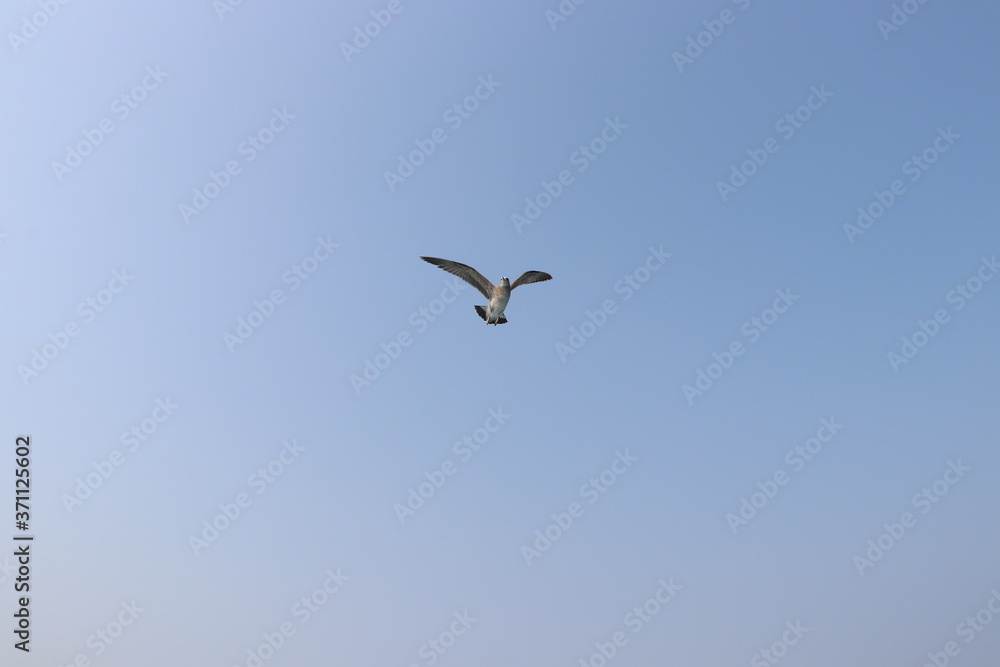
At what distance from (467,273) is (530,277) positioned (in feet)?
8.08

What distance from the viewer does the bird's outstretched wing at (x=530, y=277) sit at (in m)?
34.4

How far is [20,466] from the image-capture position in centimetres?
4272

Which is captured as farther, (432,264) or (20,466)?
(20,466)

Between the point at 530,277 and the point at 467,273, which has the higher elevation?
the point at 530,277

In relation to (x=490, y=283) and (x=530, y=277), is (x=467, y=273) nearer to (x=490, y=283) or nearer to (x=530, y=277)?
(x=490, y=283)

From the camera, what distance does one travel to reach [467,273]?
34719mm

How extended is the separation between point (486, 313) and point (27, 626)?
2801cm

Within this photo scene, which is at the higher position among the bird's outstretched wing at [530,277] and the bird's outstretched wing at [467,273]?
the bird's outstretched wing at [530,277]

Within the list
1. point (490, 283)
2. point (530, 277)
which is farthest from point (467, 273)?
point (530, 277)

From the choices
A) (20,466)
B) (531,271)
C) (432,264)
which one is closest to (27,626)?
(20,466)

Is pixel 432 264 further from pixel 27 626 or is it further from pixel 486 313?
pixel 27 626

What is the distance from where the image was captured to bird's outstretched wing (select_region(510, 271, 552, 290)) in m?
34.4

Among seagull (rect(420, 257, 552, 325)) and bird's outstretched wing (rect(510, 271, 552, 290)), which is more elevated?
bird's outstretched wing (rect(510, 271, 552, 290))

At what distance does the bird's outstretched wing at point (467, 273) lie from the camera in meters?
34.3
